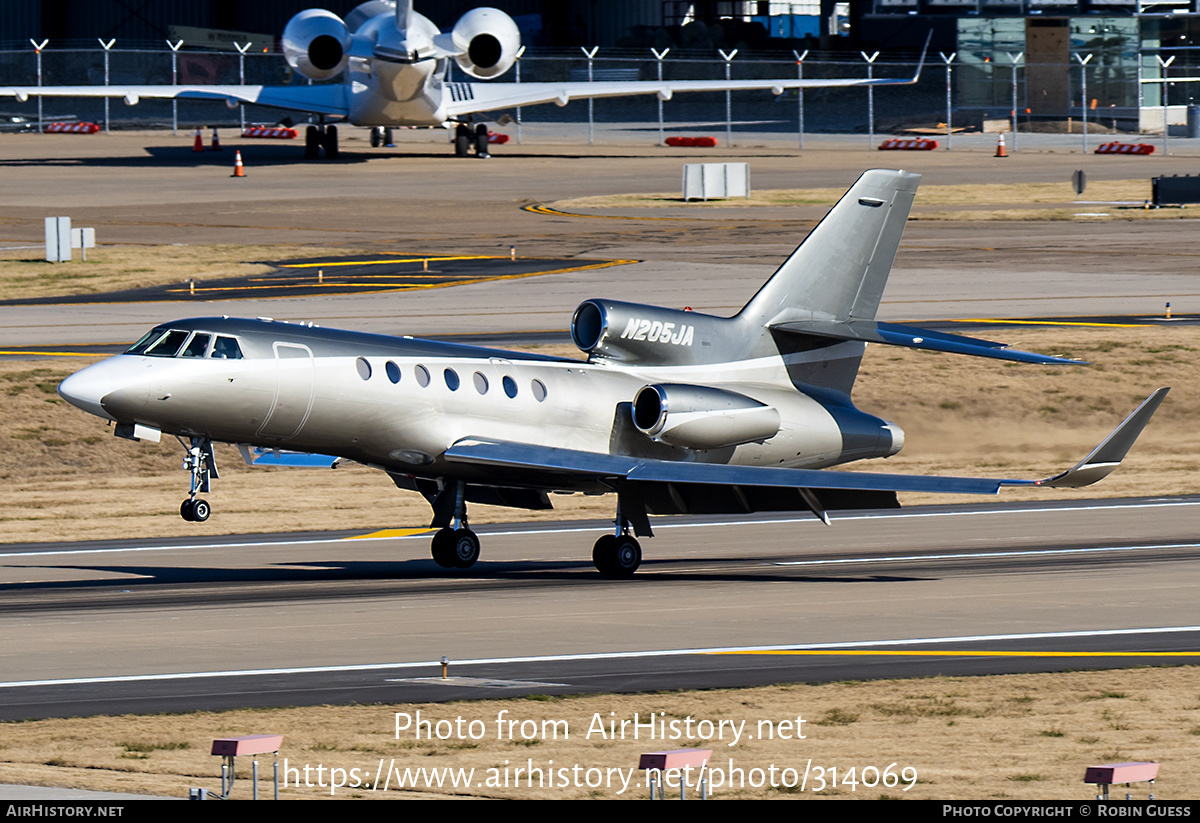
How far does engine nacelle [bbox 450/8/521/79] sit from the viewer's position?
87.2 meters

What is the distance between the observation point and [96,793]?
14547 mm

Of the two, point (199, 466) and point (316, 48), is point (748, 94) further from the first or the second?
point (199, 466)

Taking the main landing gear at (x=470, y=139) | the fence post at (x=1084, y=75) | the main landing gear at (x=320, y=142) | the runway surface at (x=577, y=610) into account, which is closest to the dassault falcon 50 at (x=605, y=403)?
the runway surface at (x=577, y=610)

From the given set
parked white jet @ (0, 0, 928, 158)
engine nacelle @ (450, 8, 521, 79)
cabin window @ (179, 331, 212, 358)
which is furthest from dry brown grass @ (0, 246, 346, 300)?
cabin window @ (179, 331, 212, 358)

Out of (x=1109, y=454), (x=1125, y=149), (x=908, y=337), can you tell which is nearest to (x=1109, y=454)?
(x=1109, y=454)

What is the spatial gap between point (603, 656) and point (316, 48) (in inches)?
2753

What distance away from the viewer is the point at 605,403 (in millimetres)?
27953

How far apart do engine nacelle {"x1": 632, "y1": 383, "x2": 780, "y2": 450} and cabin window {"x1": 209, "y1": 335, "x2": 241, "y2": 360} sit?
620cm

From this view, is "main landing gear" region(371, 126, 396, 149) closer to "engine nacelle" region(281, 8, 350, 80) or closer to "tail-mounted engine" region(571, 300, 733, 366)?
"engine nacelle" region(281, 8, 350, 80)

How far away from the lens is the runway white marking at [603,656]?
19672mm

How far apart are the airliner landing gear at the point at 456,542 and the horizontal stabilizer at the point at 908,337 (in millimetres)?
6041

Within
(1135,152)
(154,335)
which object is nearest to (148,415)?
(154,335)

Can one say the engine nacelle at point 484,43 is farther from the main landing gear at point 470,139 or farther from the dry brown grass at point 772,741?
the dry brown grass at point 772,741
